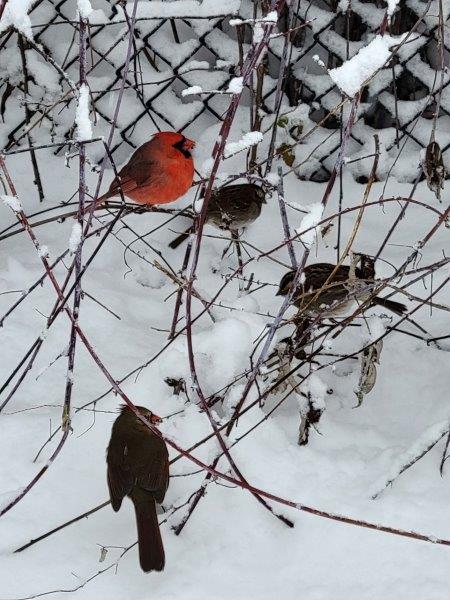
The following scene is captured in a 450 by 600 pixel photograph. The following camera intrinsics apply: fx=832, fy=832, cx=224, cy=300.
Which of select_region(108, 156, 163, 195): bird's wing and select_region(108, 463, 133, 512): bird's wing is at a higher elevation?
select_region(108, 156, 163, 195): bird's wing

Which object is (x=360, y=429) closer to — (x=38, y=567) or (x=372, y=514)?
(x=372, y=514)

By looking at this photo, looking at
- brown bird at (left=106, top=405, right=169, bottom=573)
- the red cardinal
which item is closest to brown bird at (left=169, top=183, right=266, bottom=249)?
the red cardinal

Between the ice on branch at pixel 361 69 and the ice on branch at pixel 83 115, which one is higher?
the ice on branch at pixel 83 115

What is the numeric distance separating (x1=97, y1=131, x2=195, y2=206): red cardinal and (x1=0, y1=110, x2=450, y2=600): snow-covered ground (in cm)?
36

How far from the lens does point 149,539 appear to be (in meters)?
2.04

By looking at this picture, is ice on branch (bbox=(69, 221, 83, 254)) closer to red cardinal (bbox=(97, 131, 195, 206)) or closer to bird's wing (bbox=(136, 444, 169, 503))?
bird's wing (bbox=(136, 444, 169, 503))

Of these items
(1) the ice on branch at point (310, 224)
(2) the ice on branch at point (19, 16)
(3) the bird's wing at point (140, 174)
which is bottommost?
(1) the ice on branch at point (310, 224)

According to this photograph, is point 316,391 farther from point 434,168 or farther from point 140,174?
point 140,174

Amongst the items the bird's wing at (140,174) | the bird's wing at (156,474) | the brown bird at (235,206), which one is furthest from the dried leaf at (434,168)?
the bird's wing at (156,474)

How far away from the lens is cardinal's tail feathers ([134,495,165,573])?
6.59 ft

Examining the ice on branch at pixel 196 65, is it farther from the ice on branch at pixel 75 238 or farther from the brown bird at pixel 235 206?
the ice on branch at pixel 75 238

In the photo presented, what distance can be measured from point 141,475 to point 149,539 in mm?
182

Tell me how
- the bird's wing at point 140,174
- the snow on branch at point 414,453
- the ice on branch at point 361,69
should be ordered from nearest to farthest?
1. the ice on branch at point 361,69
2. the snow on branch at point 414,453
3. the bird's wing at point 140,174

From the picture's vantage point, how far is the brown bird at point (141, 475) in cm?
203
